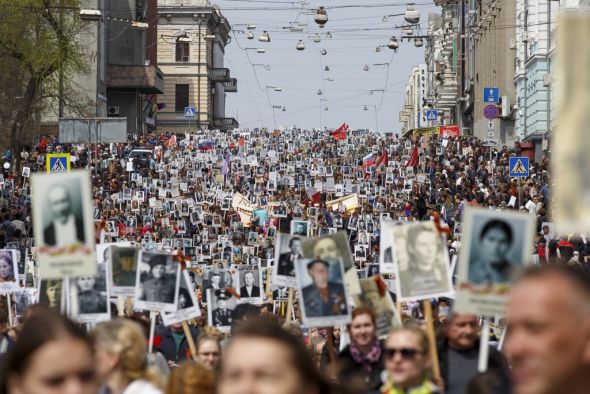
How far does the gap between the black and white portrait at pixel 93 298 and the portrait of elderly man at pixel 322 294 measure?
1.62 meters

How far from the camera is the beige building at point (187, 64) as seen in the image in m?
128

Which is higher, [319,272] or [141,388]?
[319,272]

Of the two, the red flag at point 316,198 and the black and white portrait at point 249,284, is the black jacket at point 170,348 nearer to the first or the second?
the black and white portrait at point 249,284

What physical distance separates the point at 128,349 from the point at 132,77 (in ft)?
280

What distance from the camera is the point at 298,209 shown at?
3784 cm

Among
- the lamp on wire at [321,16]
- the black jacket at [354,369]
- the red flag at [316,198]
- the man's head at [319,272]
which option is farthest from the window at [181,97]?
the black jacket at [354,369]

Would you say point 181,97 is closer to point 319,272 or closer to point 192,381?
point 319,272

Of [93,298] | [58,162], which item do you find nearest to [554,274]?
[93,298]

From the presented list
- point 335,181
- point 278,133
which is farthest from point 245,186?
point 278,133

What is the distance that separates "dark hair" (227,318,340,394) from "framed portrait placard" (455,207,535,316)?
2757 millimetres

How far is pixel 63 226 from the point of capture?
8336mm

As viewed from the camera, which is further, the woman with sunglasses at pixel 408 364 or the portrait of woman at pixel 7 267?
the portrait of woman at pixel 7 267

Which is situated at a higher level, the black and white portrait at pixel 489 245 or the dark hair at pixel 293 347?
the black and white portrait at pixel 489 245

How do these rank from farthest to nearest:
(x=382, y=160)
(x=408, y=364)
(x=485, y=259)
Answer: (x=382, y=160)
(x=485, y=259)
(x=408, y=364)
